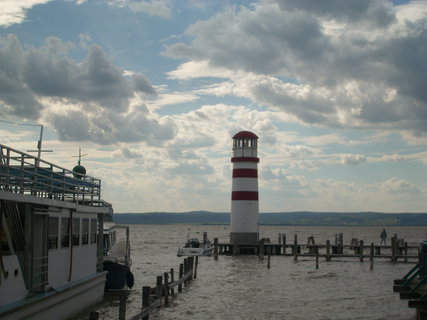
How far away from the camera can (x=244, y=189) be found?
159 ft

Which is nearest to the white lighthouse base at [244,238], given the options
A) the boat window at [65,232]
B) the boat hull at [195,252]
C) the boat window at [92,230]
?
the boat hull at [195,252]

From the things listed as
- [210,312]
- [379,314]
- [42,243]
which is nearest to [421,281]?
[379,314]

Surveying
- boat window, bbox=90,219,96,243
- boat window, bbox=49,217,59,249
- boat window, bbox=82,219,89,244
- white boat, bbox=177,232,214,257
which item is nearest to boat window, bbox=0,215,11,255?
boat window, bbox=49,217,59,249

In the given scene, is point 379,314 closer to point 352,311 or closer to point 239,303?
point 352,311

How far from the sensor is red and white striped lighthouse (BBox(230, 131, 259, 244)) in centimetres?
4841

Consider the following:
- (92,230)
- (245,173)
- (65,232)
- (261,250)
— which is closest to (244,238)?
(261,250)

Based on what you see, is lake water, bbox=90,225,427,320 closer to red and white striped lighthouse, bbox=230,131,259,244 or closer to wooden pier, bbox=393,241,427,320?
red and white striped lighthouse, bbox=230,131,259,244

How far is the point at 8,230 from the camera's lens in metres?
14.9

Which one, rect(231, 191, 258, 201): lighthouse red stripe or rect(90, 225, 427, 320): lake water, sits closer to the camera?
rect(90, 225, 427, 320): lake water

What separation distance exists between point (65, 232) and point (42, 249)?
7.58ft

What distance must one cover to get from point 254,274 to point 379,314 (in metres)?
16.8

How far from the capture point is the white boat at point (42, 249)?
1480 centimetres

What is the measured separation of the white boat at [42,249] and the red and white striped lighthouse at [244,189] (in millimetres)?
26133

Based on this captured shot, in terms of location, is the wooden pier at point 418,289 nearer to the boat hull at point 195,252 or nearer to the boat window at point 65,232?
the boat window at point 65,232
